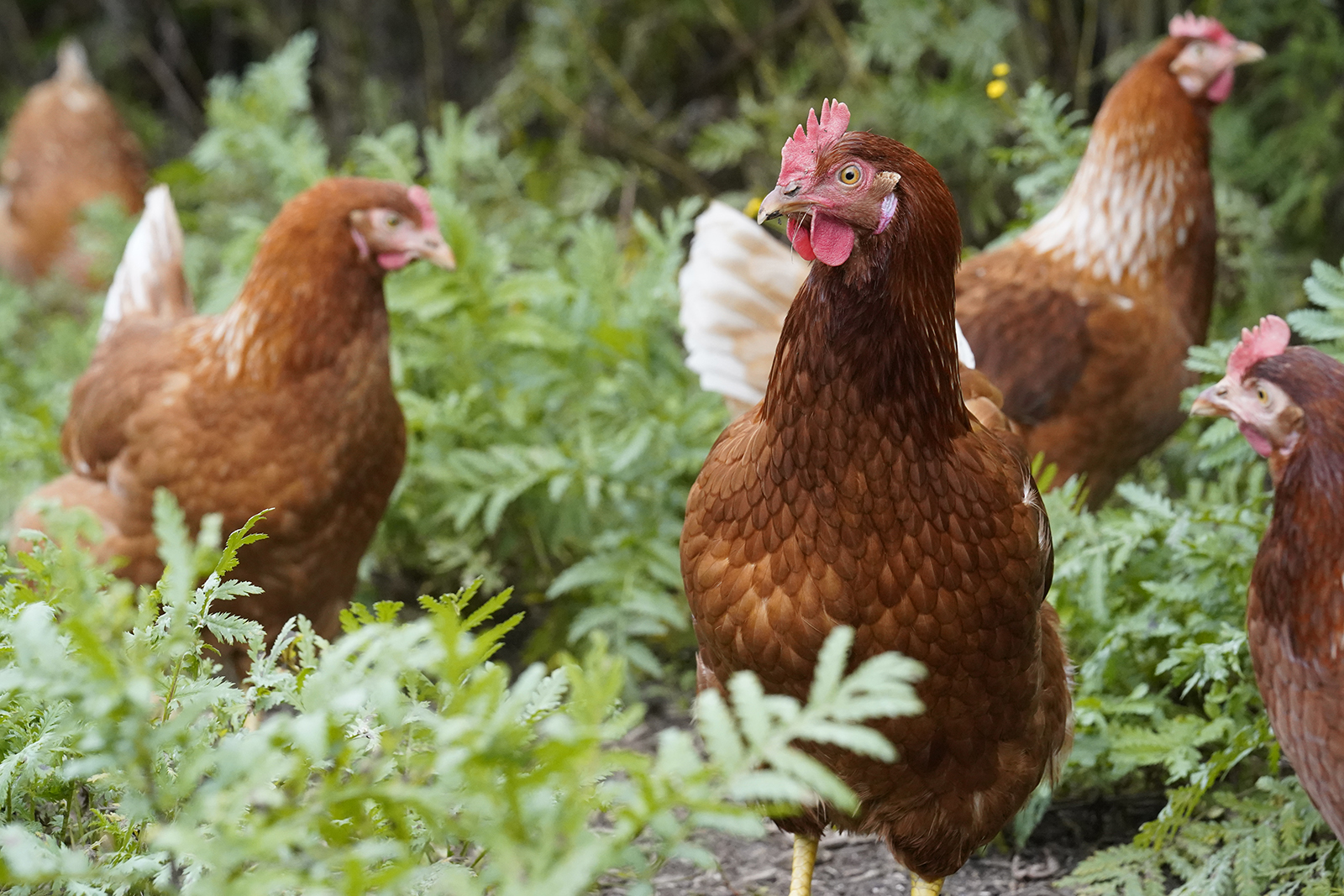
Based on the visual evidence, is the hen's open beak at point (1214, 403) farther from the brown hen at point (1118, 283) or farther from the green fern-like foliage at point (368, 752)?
the green fern-like foliage at point (368, 752)

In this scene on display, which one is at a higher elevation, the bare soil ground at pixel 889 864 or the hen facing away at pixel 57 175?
the hen facing away at pixel 57 175

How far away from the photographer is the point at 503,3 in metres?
7.00

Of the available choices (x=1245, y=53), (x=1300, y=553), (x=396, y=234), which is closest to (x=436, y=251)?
(x=396, y=234)

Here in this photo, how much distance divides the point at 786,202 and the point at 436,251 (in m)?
1.59

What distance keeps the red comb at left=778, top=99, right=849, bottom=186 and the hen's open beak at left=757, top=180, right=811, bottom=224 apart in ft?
0.06

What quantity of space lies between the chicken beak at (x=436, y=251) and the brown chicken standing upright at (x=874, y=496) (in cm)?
144

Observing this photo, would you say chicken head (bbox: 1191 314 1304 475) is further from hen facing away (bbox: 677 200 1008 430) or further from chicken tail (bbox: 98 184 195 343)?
chicken tail (bbox: 98 184 195 343)

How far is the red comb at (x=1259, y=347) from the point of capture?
101 inches

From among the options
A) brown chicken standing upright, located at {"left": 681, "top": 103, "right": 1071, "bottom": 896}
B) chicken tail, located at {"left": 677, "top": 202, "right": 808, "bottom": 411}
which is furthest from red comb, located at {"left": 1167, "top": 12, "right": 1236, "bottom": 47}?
brown chicken standing upright, located at {"left": 681, "top": 103, "right": 1071, "bottom": 896}

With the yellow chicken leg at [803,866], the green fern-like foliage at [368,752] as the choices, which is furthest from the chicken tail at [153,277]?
the yellow chicken leg at [803,866]

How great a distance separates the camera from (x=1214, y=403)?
2.59m

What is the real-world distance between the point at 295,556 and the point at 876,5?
3.60 m

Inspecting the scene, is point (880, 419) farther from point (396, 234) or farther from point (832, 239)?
point (396, 234)

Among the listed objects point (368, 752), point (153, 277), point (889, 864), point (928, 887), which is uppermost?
point (153, 277)
